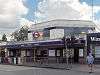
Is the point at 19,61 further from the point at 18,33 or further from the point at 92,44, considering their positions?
the point at 18,33

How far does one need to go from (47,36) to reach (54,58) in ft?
32.5

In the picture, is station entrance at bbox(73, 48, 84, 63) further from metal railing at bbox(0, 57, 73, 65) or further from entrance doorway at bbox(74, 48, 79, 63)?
metal railing at bbox(0, 57, 73, 65)

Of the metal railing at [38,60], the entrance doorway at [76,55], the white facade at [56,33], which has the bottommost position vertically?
the metal railing at [38,60]

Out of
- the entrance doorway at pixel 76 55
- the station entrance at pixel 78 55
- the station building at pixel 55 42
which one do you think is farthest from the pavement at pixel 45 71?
the entrance doorway at pixel 76 55

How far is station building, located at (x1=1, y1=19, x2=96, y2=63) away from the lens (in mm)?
45812

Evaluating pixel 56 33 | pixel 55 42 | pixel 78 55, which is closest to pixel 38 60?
pixel 55 42

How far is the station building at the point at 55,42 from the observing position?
45812mm

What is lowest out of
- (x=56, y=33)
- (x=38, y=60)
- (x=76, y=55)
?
(x=38, y=60)

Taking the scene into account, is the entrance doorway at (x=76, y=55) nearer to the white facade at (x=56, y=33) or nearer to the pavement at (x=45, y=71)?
the white facade at (x=56, y=33)

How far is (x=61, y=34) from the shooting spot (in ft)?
179

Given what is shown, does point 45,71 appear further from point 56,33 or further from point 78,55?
point 56,33

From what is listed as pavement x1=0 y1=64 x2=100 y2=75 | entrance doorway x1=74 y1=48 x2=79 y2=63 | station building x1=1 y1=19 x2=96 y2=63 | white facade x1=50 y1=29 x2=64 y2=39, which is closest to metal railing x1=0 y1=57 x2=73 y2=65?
station building x1=1 y1=19 x2=96 y2=63

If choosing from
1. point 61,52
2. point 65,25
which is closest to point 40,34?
point 65,25

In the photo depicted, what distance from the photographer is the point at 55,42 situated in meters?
47.1
